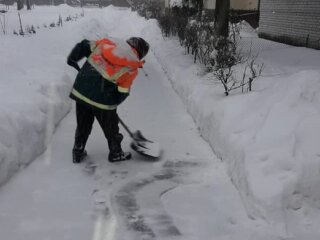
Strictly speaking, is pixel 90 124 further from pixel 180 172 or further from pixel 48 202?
pixel 48 202

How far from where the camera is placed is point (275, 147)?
422 cm

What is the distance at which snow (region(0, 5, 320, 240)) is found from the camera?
3734 millimetres

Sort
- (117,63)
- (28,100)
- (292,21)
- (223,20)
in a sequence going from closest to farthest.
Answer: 1. (117,63)
2. (28,100)
3. (223,20)
4. (292,21)

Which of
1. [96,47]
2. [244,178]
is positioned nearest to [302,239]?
[244,178]

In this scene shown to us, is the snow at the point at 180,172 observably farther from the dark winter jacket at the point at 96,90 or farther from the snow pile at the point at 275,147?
the dark winter jacket at the point at 96,90

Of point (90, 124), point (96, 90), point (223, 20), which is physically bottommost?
point (90, 124)

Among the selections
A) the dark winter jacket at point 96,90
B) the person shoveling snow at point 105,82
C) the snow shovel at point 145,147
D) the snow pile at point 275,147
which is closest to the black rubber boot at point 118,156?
the person shoveling snow at point 105,82

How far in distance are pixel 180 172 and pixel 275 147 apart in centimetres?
123

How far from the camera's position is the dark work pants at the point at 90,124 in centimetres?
524

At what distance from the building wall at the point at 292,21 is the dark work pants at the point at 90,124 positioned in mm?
9537

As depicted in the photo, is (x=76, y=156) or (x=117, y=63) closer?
(x=117, y=63)

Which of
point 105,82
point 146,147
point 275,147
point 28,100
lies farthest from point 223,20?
point 275,147

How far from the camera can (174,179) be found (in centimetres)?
483

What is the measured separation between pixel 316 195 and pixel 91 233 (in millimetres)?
1931
